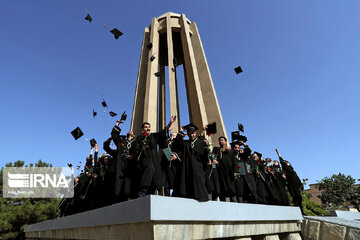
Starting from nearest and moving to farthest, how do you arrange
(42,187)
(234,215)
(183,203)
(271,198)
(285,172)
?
(183,203)
(234,215)
(271,198)
(285,172)
(42,187)

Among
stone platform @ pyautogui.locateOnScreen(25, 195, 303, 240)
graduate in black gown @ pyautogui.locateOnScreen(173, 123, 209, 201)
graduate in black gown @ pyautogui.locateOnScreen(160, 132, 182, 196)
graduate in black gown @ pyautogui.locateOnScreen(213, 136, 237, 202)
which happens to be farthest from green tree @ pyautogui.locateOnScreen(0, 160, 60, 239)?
graduate in black gown @ pyautogui.locateOnScreen(173, 123, 209, 201)

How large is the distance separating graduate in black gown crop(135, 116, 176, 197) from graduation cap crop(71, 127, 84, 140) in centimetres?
265

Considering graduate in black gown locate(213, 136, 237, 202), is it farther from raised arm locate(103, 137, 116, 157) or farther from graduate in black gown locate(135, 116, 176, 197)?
→ raised arm locate(103, 137, 116, 157)

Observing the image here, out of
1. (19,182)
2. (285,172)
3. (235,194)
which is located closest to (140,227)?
(235,194)

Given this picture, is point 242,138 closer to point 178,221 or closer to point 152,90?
point 178,221

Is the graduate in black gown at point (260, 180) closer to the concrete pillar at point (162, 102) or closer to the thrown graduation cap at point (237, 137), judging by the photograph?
the thrown graduation cap at point (237, 137)

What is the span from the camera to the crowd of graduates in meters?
3.53

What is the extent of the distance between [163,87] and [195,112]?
5288mm

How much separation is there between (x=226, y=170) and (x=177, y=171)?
156cm

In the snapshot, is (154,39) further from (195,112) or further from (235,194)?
(235,194)

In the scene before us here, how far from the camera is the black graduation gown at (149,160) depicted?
137 inches

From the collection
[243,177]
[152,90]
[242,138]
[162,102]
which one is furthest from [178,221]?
[162,102]

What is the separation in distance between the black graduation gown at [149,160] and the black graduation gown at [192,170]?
1.15 feet

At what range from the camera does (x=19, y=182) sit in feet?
54.4
